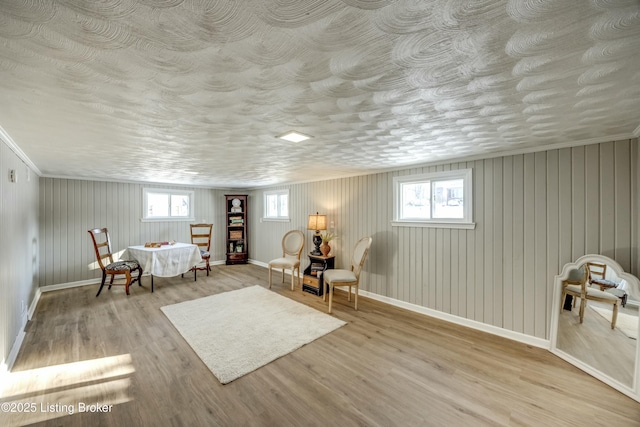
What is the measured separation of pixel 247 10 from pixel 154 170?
414cm

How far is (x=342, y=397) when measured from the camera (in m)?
1.97

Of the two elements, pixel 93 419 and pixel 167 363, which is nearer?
pixel 93 419

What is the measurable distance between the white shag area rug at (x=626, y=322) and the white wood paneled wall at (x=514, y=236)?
40 cm

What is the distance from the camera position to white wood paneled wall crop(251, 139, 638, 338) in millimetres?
2361

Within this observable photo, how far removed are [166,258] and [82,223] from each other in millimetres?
1899

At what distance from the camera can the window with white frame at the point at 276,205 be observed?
6.03 metres

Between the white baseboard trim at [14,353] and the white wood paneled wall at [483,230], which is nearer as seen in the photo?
the white baseboard trim at [14,353]

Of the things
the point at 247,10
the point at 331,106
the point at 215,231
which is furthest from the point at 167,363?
the point at 215,231

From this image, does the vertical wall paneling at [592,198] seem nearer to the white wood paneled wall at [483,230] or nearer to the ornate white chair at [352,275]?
the white wood paneled wall at [483,230]

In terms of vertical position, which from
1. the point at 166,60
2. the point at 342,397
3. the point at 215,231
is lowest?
the point at 342,397

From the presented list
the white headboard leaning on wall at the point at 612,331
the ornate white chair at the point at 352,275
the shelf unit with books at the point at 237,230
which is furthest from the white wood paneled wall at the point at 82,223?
the white headboard leaning on wall at the point at 612,331

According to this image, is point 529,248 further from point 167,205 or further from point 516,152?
point 167,205

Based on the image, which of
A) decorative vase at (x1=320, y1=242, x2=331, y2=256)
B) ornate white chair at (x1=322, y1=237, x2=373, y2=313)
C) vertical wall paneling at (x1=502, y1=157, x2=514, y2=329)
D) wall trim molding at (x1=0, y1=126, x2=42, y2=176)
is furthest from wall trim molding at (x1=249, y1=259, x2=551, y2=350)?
wall trim molding at (x1=0, y1=126, x2=42, y2=176)

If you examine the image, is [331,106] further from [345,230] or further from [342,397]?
[345,230]
